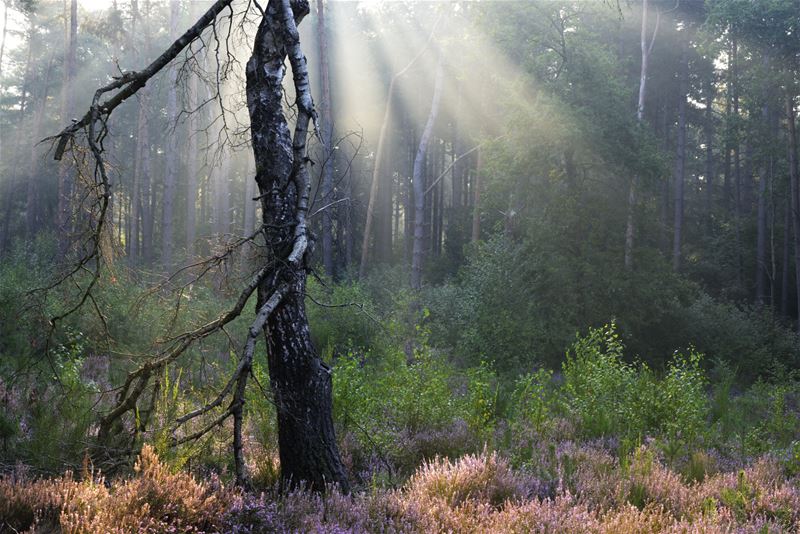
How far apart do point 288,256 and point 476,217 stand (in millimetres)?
21328

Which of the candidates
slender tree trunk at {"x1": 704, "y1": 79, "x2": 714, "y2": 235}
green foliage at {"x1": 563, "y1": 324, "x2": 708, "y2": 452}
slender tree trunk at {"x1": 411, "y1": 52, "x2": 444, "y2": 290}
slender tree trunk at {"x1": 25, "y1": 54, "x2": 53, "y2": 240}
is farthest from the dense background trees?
green foliage at {"x1": 563, "y1": 324, "x2": 708, "y2": 452}

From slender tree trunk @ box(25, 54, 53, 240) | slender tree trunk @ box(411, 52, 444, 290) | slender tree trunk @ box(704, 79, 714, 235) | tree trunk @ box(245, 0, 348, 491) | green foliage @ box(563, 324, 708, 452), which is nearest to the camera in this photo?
tree trunk @ box(245, 0, 348, 491)

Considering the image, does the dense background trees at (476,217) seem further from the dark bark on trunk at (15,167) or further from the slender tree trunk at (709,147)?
the dark bark on trunk at (15,167)

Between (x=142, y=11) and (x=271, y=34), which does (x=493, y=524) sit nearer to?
(x=271, y=34)

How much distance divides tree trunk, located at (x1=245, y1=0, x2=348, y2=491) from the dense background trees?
30 centimetres

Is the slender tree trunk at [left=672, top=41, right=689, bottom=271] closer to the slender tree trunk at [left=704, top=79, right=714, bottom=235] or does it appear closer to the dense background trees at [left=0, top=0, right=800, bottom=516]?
the dense background trees at [left=0, top=0, right=800, bottom=516]

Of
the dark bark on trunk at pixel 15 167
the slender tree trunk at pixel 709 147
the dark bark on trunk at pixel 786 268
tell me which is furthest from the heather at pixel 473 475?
the dark bark on trunk at pixel 15 167

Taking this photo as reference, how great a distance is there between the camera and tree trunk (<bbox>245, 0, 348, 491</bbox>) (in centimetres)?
496

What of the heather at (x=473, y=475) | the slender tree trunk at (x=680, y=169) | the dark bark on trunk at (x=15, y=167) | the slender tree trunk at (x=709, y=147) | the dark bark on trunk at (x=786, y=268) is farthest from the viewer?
the dark bark on trunk at (x=15, y=167)

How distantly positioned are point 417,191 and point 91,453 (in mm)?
19790

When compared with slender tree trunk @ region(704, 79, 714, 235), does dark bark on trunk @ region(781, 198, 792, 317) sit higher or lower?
lower

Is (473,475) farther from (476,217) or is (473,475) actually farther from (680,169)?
(680,169)

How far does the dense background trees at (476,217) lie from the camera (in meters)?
6.38

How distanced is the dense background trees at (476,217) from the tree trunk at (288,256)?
30 cm
